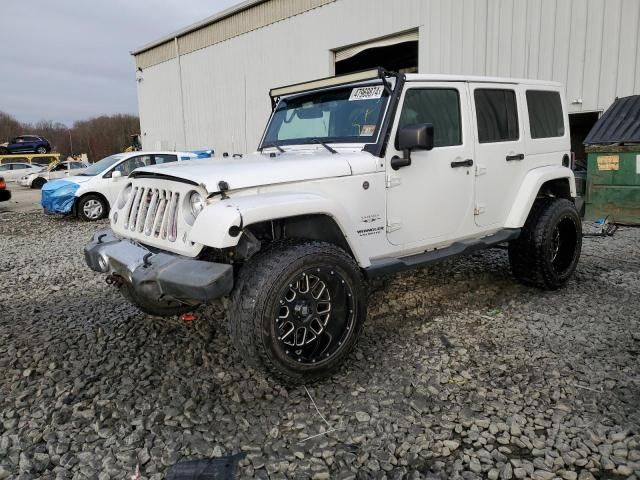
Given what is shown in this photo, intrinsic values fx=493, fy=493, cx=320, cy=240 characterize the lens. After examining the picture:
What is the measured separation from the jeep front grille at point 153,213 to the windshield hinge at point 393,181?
4.74ft

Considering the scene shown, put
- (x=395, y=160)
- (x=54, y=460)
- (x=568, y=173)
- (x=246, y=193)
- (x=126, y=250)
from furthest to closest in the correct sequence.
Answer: (x=568, y=173), (x=395, y=160), (x=126, y=250), (x=246, y=193), (x=54, y=460)

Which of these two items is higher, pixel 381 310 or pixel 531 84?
pixel 531 84

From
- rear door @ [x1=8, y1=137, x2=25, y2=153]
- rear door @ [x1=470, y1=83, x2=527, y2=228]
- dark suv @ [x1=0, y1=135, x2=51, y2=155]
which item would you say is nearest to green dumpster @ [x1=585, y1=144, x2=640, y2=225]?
rear door @ [x1=470, y1=83, x2=527, y2=228]

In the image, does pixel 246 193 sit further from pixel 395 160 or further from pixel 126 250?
pixel 395 160

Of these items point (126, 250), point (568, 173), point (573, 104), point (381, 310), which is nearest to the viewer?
point (126, 250)

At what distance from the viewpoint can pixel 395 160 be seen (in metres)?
3.49

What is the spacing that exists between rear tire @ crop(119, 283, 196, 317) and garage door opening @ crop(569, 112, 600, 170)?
26.7 feet

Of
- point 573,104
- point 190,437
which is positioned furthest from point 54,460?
point 573,104

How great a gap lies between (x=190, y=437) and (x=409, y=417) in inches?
46.6

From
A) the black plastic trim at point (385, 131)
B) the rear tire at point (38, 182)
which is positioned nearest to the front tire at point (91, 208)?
the black plastic trim at point (385, 131)

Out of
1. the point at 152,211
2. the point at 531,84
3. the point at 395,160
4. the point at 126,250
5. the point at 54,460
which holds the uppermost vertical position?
the point at 531,84

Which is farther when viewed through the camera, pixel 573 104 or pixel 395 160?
pixel 573 104

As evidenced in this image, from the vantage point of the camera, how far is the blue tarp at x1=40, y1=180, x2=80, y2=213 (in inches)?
414

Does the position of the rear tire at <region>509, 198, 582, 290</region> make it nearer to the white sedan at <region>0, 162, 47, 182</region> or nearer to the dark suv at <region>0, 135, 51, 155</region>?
the white sedan at <region>0, 162, 47, 182</region>
